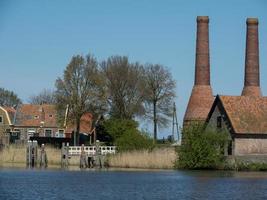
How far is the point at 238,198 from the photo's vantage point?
115 feet

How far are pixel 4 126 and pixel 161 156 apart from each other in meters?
34.9

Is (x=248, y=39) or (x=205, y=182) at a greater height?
(x=248, y=39)

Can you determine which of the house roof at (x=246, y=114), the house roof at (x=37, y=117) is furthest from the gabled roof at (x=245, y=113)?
the house roof at (x=37, y=117)

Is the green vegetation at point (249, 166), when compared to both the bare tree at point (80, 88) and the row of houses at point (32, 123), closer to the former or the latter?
the bare tree at point (80, 88)

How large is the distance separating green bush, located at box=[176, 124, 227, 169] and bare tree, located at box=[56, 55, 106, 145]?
64.7ft

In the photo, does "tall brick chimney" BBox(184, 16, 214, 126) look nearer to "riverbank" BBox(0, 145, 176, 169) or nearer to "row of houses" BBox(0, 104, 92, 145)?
"riverbank" BBox(0, 145, 176, 169)

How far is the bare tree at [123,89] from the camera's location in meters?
78.2

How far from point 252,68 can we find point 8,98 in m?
45.1

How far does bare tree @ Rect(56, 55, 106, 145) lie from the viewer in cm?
7469

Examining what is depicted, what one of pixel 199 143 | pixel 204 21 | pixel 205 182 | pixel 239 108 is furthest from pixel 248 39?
pixel 205 182

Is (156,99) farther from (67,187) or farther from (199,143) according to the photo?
(67,187)

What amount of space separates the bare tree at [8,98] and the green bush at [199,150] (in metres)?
53.2

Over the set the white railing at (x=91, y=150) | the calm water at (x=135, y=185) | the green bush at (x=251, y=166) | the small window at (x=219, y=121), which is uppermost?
the small window at (x=219, y=121)

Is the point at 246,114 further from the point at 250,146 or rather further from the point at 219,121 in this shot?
the point at 250,146
